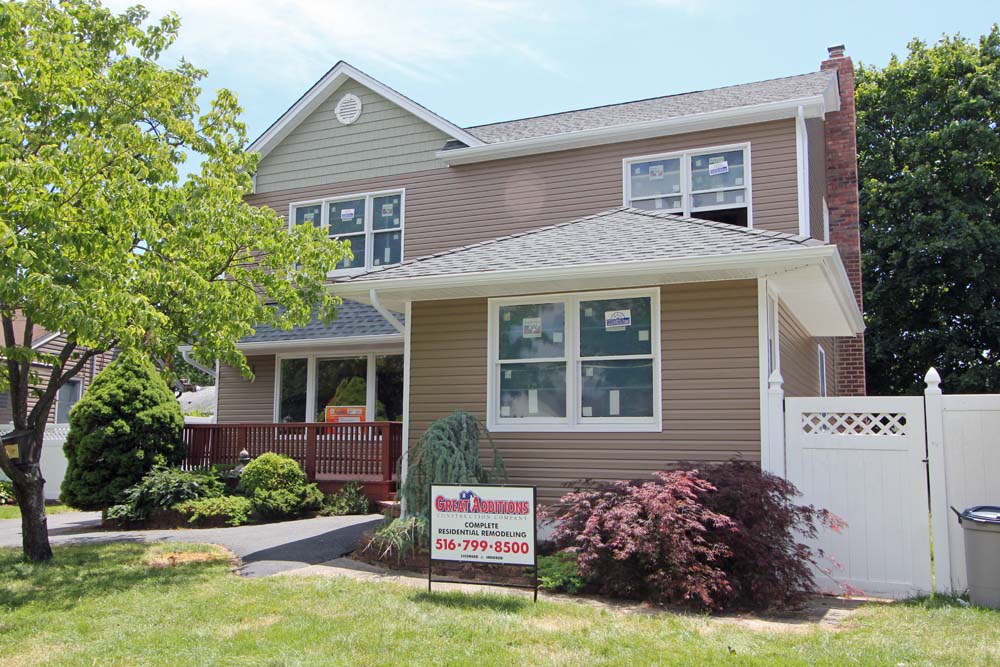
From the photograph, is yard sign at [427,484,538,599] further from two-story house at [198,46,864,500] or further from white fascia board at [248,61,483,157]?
white fascia board at [248,61,483,157]

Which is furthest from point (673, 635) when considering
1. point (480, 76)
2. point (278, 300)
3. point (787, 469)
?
point (480, 76)

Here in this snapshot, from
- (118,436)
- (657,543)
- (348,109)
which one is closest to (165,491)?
(118,436)

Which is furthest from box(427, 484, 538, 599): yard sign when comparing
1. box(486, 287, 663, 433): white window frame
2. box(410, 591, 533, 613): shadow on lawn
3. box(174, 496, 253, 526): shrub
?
box(174, 496, 253, 526): shrub

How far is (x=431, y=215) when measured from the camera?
Answer: 51.5 ft

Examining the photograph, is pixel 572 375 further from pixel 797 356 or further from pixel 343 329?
pixel 343 329

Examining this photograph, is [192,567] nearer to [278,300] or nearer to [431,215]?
[278,300]

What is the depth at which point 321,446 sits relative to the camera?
1364 centimetres

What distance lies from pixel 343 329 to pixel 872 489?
33.0ft

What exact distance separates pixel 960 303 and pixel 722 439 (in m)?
19.8

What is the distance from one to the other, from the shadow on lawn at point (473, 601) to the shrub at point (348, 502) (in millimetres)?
5793

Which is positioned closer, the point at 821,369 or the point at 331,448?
the point at 331,448

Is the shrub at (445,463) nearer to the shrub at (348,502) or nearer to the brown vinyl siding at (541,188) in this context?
the shrub at (348,502)

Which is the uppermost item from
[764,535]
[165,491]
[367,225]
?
[367,225]

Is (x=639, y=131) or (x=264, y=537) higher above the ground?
(x=639, y=131)
